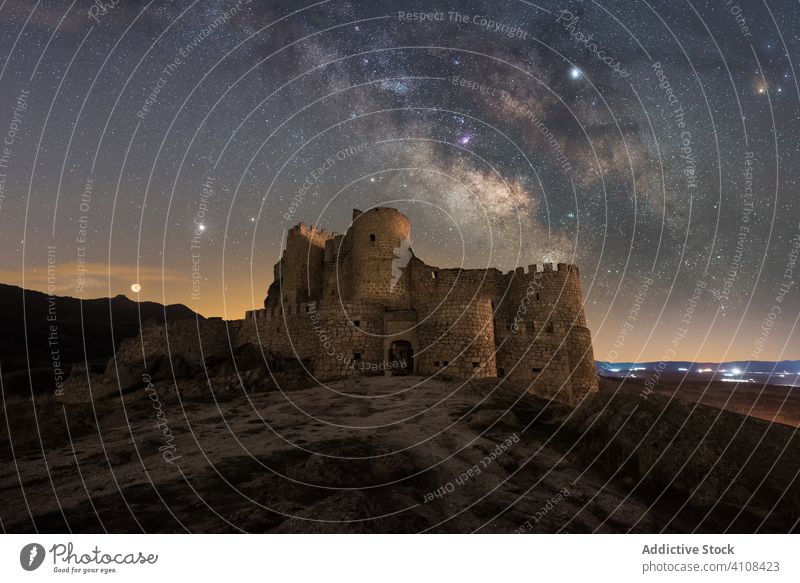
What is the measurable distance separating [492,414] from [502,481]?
4.32m

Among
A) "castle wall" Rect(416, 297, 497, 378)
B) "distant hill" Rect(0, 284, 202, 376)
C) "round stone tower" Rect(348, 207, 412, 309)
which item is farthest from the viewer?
"distant hill" Rect(0, 284, 202, 376)

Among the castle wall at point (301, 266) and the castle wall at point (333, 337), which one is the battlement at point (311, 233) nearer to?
the castle wall at point (301, 266)

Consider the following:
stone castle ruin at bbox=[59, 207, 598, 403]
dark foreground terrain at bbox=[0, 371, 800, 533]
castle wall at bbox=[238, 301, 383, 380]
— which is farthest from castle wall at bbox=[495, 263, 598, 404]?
dark foreground terrain at bbox=[0, 371, 800, 533]

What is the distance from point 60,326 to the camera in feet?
162

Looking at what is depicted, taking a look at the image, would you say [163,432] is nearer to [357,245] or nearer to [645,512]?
[645,512]

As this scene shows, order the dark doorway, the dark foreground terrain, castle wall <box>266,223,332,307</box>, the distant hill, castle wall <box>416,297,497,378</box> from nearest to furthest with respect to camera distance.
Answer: the dark foreground terrain, castle wall <box>416,297,497,378</box>, the dark doorway, castle wall <box>266,223,332,307</box>, the distant hill

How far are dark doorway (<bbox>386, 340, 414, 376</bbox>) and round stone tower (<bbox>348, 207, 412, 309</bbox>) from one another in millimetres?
3208

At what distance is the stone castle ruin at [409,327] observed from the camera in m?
18.6

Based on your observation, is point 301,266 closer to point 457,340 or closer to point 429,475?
A: point 457,340

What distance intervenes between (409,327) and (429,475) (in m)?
13.8

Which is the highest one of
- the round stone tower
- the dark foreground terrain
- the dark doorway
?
the round stone tower

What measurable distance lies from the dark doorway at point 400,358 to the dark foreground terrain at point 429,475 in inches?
368

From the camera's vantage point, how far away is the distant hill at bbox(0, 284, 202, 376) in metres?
37.4

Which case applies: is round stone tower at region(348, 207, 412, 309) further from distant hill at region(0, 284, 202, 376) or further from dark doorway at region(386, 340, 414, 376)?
distant hill at region(0, 284, 202, 376)
